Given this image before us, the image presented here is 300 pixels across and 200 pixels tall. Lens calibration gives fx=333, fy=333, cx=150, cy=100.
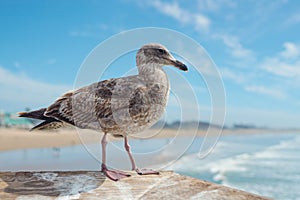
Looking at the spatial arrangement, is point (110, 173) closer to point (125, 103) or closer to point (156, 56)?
point (125, 103)

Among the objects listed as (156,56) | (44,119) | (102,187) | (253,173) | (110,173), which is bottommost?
(102,187)

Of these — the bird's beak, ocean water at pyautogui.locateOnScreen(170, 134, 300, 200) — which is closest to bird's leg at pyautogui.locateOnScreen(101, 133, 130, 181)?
the bird's beak

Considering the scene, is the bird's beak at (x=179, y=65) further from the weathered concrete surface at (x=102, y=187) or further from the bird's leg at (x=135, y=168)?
the weathered concrete surface at (x=102, y=187)

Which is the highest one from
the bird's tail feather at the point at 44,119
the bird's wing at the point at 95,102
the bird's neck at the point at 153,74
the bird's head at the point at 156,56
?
the bird's head at the point at 156,56

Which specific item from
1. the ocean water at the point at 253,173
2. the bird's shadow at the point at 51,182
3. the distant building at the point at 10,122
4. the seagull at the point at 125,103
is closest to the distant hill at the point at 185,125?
the seagull at the point at 125,103

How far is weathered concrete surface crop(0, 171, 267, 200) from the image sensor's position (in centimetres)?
274

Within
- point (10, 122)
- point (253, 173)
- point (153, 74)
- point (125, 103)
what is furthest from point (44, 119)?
point (10, 122)

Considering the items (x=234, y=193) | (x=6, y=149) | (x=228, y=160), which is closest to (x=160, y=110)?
(x=234, y=193)

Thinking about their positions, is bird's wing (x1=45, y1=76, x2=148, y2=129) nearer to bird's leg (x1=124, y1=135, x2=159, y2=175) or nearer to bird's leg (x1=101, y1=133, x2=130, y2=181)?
bird's leg (x1=101, y1=133, x2=130, y2=181)

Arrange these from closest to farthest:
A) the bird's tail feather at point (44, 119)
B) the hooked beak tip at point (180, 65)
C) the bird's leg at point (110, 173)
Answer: the bird's leg at point (110, 173) < the hooked beak tip at point (180, 65) < the bird's tail feather at point (44, 119)

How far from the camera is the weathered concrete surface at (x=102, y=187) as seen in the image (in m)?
2.74

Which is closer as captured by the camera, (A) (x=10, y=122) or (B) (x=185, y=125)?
(B) (x=185, y=125)

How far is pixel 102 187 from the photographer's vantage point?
117 inches

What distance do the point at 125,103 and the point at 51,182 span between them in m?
1.12
